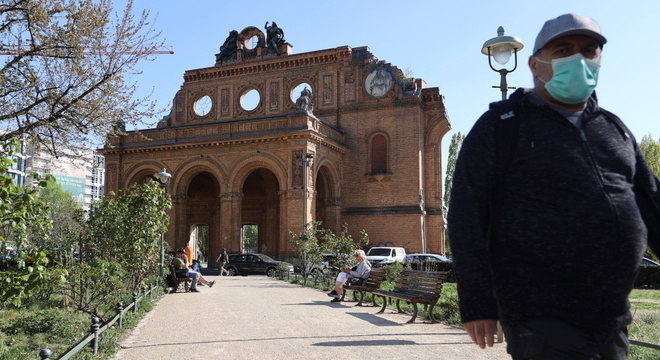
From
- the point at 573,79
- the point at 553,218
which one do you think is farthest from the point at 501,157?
the point at 573,79

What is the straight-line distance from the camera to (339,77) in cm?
3528

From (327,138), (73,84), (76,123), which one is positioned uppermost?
(327,138)

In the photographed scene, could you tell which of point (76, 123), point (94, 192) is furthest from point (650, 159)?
point (94, 192)

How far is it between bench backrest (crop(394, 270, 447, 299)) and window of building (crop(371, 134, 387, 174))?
22.3 metres

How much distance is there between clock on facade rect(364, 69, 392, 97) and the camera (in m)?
34.2

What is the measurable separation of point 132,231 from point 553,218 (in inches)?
456

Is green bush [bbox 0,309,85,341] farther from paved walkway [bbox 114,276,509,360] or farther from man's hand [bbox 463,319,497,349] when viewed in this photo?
man's hand [bbox 463,319,497,349]

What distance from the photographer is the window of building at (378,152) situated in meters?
34.2

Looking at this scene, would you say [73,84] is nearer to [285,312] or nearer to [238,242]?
[285,312]

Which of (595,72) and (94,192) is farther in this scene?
(94,192)

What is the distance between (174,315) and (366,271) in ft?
16.3

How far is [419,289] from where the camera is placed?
35.7 ft

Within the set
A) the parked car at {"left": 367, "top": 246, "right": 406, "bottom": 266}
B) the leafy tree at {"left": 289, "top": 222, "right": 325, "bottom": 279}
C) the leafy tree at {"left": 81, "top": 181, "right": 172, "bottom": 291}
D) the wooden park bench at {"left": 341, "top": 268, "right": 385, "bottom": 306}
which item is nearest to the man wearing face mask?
the leafy tree at {"left": 81, "top": 181, "right": 172, "bottom": 291}

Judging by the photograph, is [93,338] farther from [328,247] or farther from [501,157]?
[328,247]
